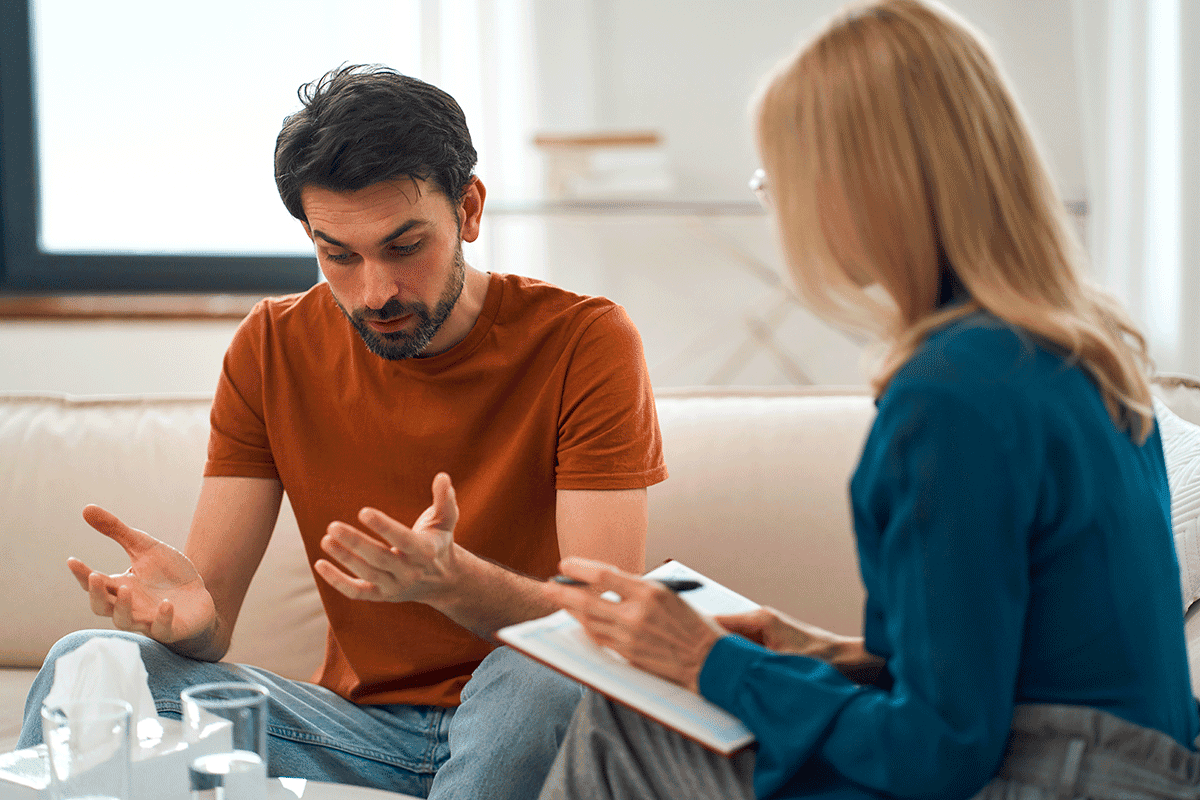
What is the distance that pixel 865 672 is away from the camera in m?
0.85

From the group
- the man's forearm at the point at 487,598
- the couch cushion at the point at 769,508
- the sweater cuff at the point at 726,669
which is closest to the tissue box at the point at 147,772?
the man's forearm at the point at 487,598

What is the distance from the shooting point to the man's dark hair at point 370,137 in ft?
3.84

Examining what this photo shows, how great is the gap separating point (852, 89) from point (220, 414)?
92 cm

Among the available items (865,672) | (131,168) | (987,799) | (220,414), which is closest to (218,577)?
(220,414)

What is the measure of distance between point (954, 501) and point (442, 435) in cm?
74

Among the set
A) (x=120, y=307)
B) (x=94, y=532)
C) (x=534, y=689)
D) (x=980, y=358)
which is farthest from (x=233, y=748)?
(x=120, y=307)

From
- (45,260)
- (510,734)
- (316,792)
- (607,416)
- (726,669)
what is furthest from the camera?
(45,260)

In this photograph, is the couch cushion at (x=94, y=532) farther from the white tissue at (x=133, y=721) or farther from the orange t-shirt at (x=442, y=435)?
the white tissue at (x=133, y=721)

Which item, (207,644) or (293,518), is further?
(293,518)

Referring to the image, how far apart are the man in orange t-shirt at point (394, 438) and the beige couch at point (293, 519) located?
24 centimetres

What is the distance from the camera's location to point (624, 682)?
30.1 inches

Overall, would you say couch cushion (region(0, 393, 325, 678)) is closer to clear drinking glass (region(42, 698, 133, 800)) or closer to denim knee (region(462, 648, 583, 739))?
denim knee (region(462, 648, 583, 739))

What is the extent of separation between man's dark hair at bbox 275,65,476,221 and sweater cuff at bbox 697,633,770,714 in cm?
69

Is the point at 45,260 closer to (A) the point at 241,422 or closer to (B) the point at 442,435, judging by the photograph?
(A) the point at 241,422
